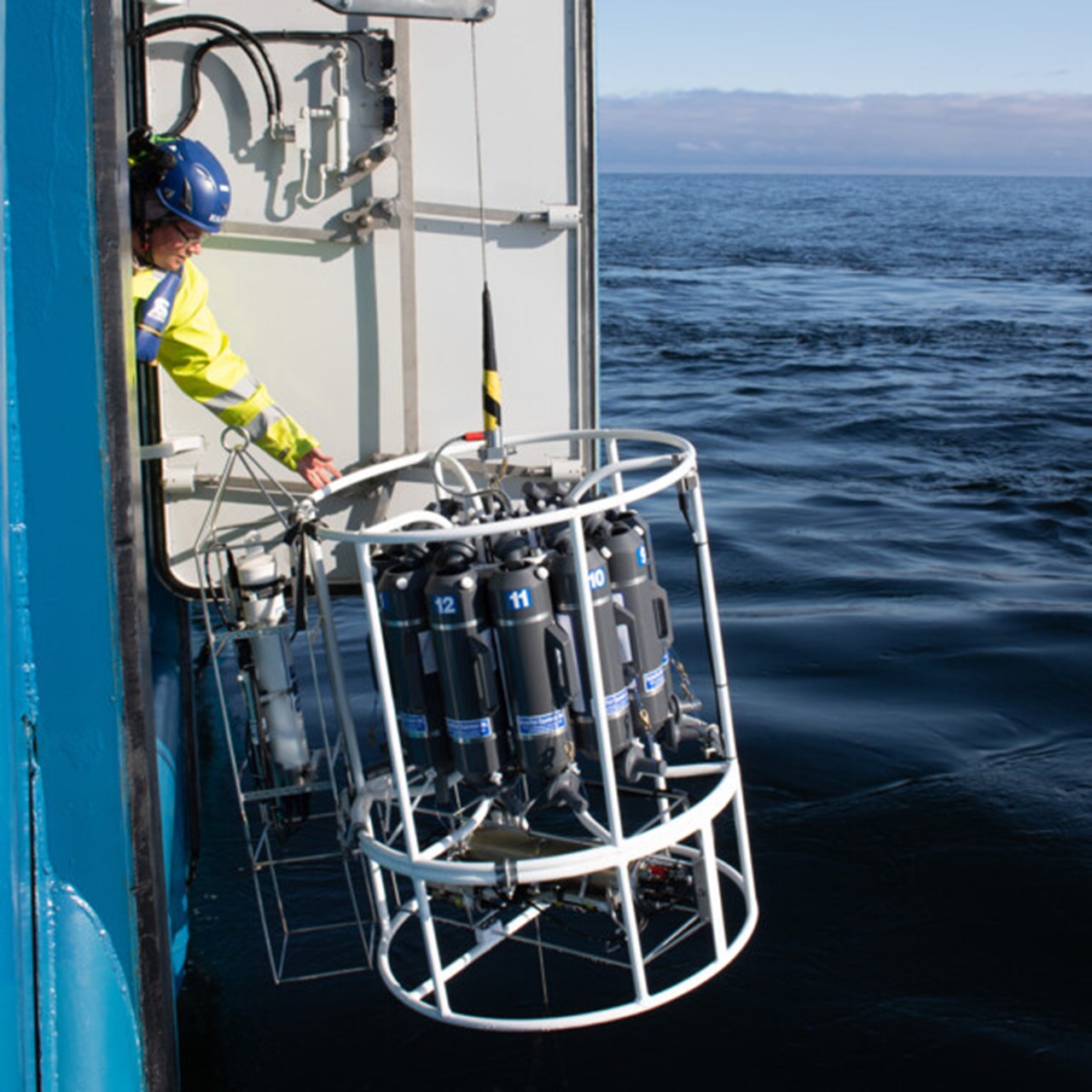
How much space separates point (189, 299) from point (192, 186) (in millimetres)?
587

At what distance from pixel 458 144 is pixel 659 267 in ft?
105

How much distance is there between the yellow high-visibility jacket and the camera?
17.4 feet

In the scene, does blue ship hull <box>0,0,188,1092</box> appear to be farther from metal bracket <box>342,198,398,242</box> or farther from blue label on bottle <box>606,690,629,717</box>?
metal bracket <box>342,198,398,242</box>

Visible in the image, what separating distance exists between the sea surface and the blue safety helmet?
10.3ft

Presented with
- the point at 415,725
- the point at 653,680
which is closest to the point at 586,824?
the point at 653,680

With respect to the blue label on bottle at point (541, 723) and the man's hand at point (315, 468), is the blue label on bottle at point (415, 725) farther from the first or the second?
the man's hand at point (315, 468)

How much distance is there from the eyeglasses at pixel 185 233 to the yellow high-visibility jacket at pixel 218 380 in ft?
1.02

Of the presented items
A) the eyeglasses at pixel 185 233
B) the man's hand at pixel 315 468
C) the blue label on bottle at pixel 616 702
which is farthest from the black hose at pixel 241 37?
the blue label on bottle at pixel 616 702

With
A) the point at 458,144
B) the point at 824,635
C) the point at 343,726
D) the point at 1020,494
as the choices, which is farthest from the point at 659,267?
the point at 343,726

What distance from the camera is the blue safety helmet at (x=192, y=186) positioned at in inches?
188

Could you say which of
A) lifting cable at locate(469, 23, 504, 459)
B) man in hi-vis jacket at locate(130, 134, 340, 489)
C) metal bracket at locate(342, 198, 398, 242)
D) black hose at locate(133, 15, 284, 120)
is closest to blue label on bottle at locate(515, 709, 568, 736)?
lifting cable at locate(469, 23, 504, 459)

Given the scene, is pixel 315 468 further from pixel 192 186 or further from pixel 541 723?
pixel 541 723

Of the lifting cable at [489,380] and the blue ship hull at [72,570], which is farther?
the lifting cable at [489,380]

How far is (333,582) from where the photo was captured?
6270 mm
